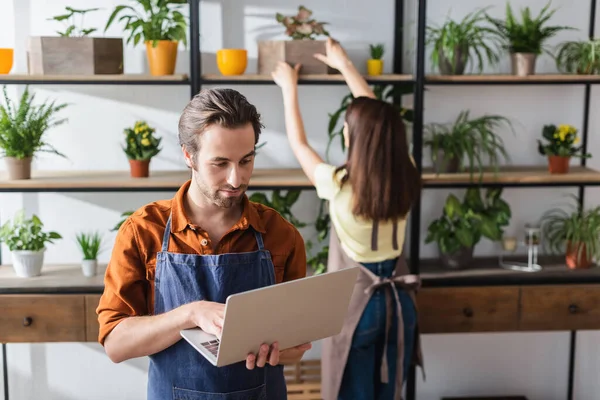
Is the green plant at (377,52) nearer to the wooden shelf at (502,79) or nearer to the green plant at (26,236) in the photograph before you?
the wooden shelf at (502,79)

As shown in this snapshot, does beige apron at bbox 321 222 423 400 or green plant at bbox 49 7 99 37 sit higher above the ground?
green plant at bbox 49 7 99 37

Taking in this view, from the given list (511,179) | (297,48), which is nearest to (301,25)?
(297,48)

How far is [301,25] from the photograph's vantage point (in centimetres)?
308

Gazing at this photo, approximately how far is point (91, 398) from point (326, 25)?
2.14 meters

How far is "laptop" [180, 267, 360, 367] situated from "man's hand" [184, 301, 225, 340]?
0.03 metres

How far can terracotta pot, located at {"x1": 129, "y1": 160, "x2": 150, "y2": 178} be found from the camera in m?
3.07

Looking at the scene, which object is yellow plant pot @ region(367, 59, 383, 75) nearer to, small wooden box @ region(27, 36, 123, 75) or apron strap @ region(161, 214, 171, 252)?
small wooden box @ region(27, 36, 123, 75)

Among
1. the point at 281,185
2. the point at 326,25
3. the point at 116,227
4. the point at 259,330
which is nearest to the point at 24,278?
the point at 116,227

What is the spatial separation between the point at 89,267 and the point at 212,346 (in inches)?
71.1

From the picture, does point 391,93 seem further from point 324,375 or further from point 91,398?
point 91,398

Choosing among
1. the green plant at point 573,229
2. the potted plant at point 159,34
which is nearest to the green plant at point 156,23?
the potted plant at point 159,34

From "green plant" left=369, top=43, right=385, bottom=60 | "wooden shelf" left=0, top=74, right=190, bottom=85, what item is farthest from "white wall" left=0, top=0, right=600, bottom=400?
"wooden shelf" left=0, top=74, right=190, bottom=85

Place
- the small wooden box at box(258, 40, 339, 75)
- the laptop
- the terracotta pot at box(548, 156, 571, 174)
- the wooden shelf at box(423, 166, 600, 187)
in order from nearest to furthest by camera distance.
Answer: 1. the laptop
2. the small wooden box at box(258, 40, 339, 75)
3. the wooden shelf at box(423, 166, 600, 187)
4. the terracotta pot at box(548, 156, 571, 174)

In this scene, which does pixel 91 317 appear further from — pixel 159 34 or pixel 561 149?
pixel 561 149
